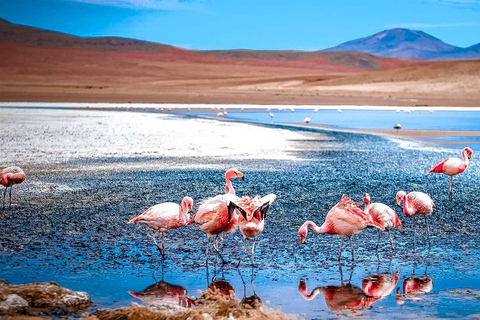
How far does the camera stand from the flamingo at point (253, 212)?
291 inches

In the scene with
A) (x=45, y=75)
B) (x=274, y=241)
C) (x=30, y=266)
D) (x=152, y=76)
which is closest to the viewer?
(x=30, y=266)

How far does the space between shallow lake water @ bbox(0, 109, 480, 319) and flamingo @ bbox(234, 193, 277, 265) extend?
427mm

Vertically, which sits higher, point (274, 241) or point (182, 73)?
point (182, 73)

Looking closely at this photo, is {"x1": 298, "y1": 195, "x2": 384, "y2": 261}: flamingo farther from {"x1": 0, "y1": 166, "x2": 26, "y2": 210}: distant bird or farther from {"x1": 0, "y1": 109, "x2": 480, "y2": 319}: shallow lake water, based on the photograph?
{"x1": 0, "y1": 166, "x2": 26, "y2": 210}: distant bird

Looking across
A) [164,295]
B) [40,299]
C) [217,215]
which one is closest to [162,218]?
[217,215]

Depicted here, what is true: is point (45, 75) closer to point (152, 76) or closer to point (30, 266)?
point (152, 76)

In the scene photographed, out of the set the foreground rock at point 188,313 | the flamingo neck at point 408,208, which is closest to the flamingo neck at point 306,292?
the foreground rock at point 188,313

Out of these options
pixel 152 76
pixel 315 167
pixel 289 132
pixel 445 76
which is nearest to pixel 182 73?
pixel 152 76

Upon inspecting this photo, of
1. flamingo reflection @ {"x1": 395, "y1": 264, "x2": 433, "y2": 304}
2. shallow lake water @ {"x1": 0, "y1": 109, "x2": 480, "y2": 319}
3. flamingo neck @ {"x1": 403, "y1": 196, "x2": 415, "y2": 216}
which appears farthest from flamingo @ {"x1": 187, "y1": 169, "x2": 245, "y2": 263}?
flamingo neck @ {"x1": 403, "y1": 196, "x2": 415, "y2": 216}

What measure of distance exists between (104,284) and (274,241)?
8.62 feet

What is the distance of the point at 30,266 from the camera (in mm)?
7230

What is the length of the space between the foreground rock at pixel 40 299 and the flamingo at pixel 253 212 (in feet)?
6.81

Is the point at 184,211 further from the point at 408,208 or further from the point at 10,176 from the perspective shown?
the point at 10,176

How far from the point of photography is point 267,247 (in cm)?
835
